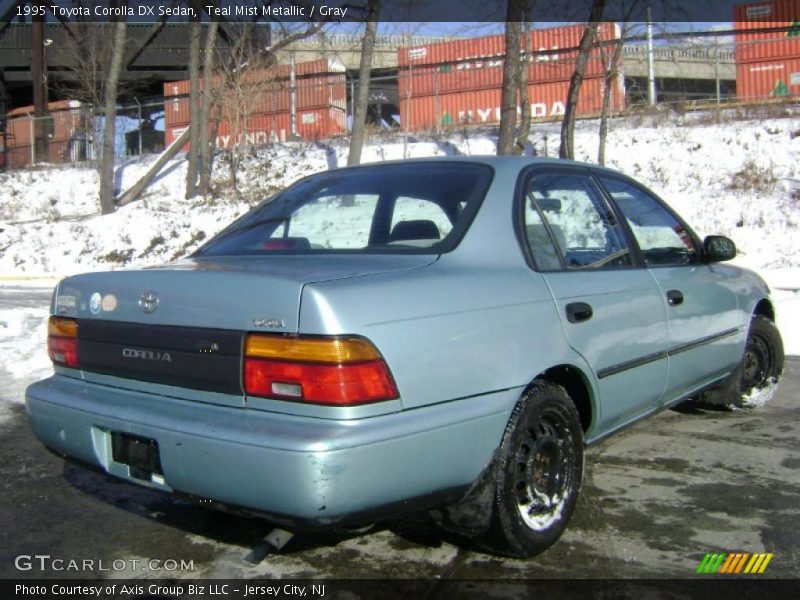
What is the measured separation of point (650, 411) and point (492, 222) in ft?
4.78

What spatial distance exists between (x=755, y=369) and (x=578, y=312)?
2.68 metres

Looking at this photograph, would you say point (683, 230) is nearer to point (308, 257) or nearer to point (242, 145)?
point (308, 257)

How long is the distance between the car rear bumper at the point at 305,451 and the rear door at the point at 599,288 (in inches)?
23.7

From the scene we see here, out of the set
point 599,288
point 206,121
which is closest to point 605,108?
point 206,121

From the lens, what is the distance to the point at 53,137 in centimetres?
2759

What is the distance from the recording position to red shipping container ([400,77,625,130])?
77.3 ft

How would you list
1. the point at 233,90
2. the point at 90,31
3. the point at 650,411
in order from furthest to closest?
1. the point at 90,31
2. the point at 233,90
3. the point at 650,411

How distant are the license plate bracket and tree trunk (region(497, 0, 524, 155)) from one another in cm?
1220

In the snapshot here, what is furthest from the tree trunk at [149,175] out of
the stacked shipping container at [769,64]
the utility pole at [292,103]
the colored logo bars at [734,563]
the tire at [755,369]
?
the colored logo bars at [734,563]

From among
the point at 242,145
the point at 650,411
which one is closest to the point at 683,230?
the point at 650,411

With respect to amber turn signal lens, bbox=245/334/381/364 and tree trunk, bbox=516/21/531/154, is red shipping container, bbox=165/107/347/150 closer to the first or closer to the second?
tree trunk, bbox=516/21/531/154

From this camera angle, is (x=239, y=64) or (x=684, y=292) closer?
(x=684, y=292)

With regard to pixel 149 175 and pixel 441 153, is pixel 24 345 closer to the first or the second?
pixel 441 153

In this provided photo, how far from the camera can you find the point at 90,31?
2516 cm
